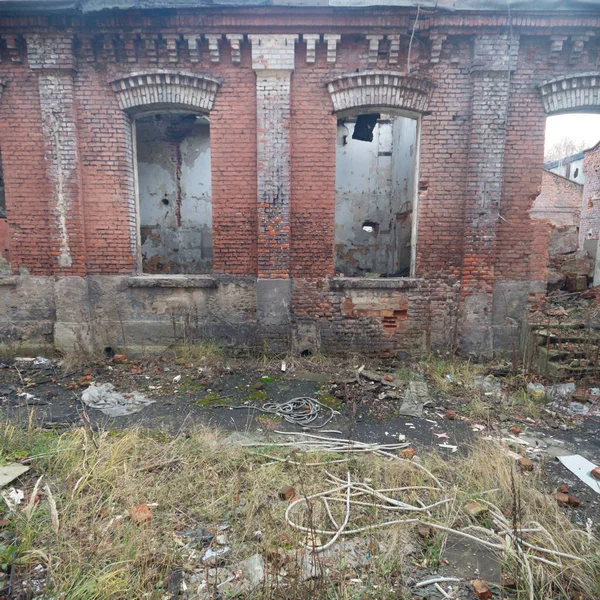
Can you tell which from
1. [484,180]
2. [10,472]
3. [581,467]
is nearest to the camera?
[10,472]

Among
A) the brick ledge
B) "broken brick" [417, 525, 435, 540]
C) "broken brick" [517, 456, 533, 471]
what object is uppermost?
the brick ledge

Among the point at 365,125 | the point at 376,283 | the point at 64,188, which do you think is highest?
the point at 365,125

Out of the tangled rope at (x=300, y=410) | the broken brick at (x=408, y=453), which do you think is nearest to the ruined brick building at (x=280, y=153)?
the tangled rope at (x=300, y=410)

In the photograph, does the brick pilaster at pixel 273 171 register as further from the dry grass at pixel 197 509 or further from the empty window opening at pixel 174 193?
the empty window opening at pixel 174 193

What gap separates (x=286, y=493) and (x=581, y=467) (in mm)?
2718

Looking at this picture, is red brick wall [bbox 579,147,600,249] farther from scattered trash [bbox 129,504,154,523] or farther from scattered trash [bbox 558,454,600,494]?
scattered trash [bbox 129,504,154,523]

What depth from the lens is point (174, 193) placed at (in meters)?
9.88

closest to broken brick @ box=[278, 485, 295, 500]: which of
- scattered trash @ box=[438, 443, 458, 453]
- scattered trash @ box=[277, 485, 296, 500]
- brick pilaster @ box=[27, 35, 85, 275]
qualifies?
scattered trash @ box=[277, 485, 296, 500]

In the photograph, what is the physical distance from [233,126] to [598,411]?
21.2ft

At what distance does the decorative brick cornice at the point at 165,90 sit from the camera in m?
5.80

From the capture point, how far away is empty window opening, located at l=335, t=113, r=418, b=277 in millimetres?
9508

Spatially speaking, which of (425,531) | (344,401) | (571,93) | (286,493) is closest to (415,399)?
(344,401)

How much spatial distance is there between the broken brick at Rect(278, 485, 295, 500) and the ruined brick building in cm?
347

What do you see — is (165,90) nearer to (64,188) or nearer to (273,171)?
(273,171)
